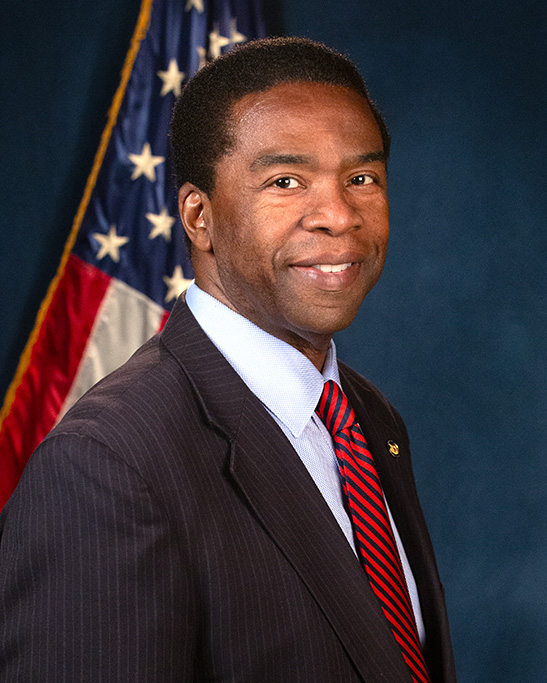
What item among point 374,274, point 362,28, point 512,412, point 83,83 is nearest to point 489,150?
point 362,28

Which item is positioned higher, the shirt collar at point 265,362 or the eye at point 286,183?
the eye at point 286,183

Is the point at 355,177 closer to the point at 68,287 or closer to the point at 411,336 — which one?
the point at 68,287

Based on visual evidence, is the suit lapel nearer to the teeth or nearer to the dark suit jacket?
the dark suit jacket

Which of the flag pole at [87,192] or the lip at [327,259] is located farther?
the flag pole at [87,192]

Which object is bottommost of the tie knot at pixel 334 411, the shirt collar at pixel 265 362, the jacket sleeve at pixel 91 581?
the jacket sleeve at pixel 91 581

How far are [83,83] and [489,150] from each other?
5.54 feet

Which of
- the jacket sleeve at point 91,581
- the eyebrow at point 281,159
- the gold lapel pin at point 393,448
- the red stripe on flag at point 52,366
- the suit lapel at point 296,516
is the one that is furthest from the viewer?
the red stripe on flag at point 52,366

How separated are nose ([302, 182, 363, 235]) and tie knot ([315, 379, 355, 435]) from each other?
1.07ft

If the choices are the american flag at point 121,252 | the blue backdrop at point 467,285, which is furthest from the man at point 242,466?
the blue backdrop at point 467,285

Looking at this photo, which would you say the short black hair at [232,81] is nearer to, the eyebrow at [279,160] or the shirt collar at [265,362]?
the eyebrow at [279,160]

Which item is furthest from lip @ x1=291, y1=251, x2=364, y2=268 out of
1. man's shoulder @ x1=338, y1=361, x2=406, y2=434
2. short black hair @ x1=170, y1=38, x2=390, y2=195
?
man's shoulder @ x1=338, y1=361, x2=406, y2=434

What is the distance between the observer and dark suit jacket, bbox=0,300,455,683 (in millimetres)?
1100

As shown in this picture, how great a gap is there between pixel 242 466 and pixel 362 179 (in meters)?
0.56

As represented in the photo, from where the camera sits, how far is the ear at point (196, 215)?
152 centimetres
